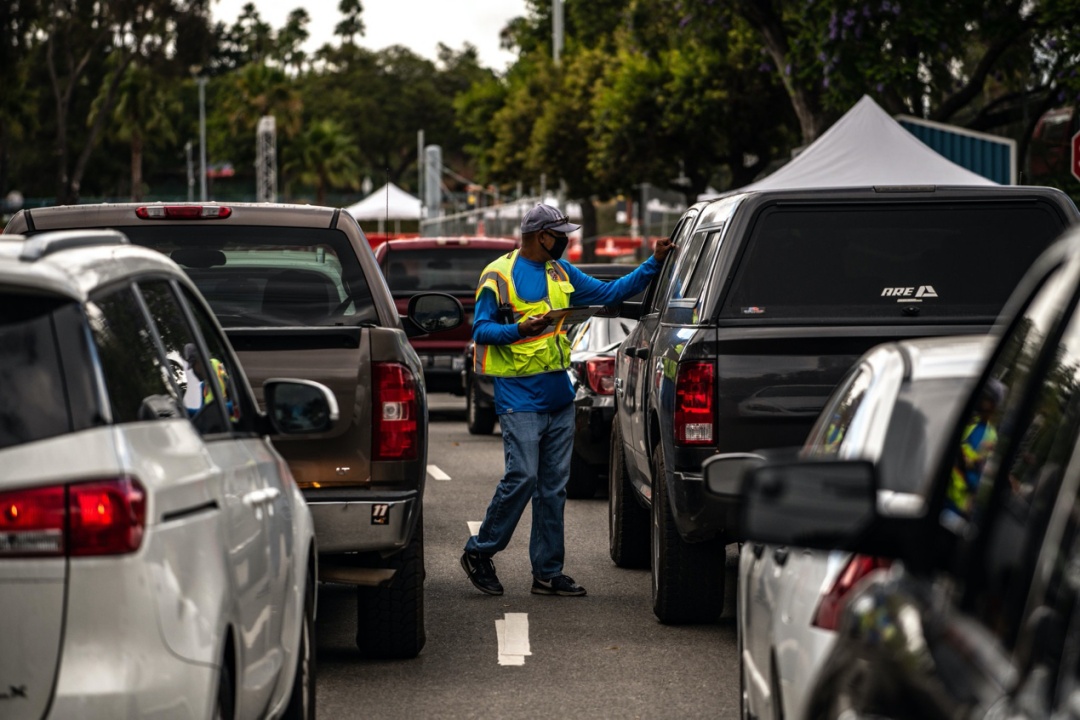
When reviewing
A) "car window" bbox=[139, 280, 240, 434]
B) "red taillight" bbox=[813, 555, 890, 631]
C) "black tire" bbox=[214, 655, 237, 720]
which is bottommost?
"black tire" bbox=[214, 655, 237, 720]

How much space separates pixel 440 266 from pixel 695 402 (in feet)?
41.4

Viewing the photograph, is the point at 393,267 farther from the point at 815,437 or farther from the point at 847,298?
the point at 815,437

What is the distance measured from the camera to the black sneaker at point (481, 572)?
30.5 ft

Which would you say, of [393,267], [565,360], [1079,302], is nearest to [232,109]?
[393,267]

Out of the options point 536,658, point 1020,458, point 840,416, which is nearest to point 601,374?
point 536,658

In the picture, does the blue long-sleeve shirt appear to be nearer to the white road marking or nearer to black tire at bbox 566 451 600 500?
the white road marking

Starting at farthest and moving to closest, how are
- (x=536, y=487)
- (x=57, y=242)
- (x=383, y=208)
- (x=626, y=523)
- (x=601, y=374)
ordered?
(x=383, y=208), (x=601, y=374), (x=626, y=523), (x=536, y=487), (x=57, y=242)

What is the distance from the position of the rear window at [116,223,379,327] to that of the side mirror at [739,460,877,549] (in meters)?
4.63

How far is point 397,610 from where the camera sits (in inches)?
300

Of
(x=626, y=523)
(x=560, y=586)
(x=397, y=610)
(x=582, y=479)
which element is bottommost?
(x=582, y=479)

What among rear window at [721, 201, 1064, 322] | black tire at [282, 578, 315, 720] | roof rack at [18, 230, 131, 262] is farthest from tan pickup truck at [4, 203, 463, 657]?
roof rack at [18, 230, 131, 262]

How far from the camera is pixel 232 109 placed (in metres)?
105

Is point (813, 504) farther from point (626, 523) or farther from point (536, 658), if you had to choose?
point (626, 523)

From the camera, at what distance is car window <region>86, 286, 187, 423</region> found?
3.96m
